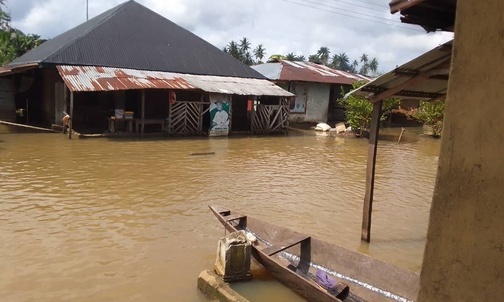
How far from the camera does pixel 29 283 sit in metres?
4.80

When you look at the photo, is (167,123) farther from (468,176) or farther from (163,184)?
(468,176)

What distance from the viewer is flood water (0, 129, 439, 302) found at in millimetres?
5027

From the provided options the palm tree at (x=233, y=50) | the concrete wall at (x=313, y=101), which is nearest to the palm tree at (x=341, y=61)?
the palm tree at (x=233, y=50)

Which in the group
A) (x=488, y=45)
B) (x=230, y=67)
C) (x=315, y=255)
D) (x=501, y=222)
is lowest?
(x=315, y=255)

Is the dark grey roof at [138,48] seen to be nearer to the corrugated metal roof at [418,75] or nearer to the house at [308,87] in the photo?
the house at [308,87]

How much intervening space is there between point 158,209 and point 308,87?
767 inches

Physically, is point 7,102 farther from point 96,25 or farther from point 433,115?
point 433,115

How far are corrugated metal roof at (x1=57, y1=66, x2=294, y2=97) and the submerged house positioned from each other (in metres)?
0.04

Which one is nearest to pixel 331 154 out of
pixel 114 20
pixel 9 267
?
pixel 9 267

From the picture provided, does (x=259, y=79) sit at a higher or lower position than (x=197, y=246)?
higher

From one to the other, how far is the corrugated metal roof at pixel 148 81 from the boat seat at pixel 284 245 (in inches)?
491

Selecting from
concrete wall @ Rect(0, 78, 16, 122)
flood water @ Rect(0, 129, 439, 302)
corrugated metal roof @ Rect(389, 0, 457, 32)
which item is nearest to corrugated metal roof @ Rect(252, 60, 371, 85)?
flood water @ Rect(0, 129, 439, 302)

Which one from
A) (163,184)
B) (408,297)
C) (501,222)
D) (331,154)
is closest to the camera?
(501,222)

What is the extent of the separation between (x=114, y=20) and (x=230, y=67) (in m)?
6.64
